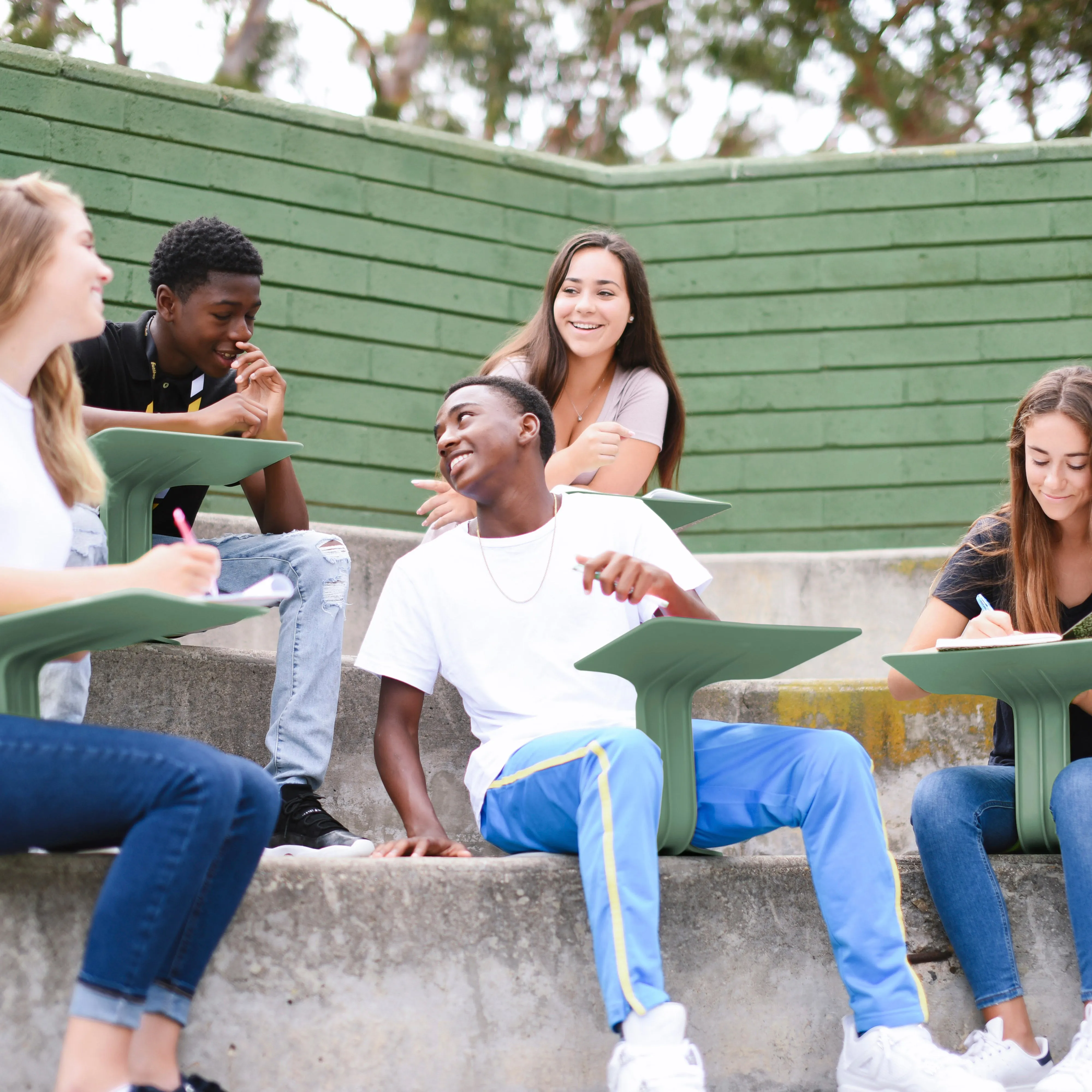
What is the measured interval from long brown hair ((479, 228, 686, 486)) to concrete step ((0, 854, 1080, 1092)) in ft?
4.58

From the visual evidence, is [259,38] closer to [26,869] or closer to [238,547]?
[238,547]

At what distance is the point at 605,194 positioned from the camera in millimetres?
5211

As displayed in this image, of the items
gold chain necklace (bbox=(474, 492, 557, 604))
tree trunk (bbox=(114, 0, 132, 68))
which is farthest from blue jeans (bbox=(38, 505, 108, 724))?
tree trunk (bbox=(114, 0, 132, 68))

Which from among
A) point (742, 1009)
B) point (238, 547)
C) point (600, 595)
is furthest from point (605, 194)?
point (742, 1009)

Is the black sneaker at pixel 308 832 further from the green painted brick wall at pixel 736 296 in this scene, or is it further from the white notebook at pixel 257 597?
the green painted brick wall at pixel 736 296

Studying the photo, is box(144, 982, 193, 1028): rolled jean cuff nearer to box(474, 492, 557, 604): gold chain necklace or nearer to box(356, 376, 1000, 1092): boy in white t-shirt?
box(356, 376, 1000, 1092): boy in white t-shirt

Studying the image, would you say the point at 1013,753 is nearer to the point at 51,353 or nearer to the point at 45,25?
the point at 51,353

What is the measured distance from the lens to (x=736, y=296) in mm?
5055

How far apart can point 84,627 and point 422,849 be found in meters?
0.72

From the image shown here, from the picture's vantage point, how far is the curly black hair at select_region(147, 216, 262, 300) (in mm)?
2904

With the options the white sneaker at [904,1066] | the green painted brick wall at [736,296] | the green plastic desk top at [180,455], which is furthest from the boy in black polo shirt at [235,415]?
the green painted brick wall at [736,296]

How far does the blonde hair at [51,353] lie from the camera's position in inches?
71.5

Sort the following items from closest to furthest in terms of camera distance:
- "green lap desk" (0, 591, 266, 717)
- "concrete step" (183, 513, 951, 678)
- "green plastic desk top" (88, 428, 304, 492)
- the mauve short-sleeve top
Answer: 1. "green lap desk" (0, 591, 266, 717)
2. "green plastic desk top" (88, 428, 304, 492)
3. the mauve short-sleeve top
4. "concrete step" (183, 513, 951, 678)

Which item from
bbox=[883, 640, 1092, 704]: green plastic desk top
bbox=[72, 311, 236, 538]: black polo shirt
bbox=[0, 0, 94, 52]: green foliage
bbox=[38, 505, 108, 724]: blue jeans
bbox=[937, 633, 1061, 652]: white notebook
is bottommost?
bbox=[38, 505, 108, 724]: blue jeans
